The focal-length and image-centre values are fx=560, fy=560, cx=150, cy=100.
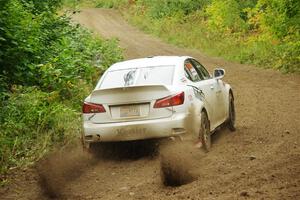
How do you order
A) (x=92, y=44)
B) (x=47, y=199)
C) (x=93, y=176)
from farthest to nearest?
(x=92, y=44) → (x=93, y=176) → (x=47, y=199)

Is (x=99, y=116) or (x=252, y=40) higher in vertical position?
(x=99, y=116)

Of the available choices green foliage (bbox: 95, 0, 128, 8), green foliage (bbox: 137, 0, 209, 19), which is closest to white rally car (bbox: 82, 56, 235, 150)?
green foliage (bbox: 137, 0, 209, 19)

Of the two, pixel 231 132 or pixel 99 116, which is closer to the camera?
pixel 99 116

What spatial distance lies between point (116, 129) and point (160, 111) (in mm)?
700

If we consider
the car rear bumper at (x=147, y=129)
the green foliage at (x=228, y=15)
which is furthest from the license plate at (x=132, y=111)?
the green foliage at (x=228, y=15)

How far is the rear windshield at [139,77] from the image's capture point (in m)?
8.73

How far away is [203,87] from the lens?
921 cm

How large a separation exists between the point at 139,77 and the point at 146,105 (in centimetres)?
75

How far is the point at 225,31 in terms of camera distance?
96.4 ft

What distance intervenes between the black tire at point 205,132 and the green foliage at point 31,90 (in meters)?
2.51

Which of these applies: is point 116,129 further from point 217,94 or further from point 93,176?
point 217,94

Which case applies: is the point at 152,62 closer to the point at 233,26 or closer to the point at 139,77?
the point at 139,77

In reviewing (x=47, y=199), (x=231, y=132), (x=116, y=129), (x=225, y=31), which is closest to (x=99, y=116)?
(x=116, y=129)

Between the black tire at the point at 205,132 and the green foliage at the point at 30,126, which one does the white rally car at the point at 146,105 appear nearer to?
the black tire at the point at 205,132
